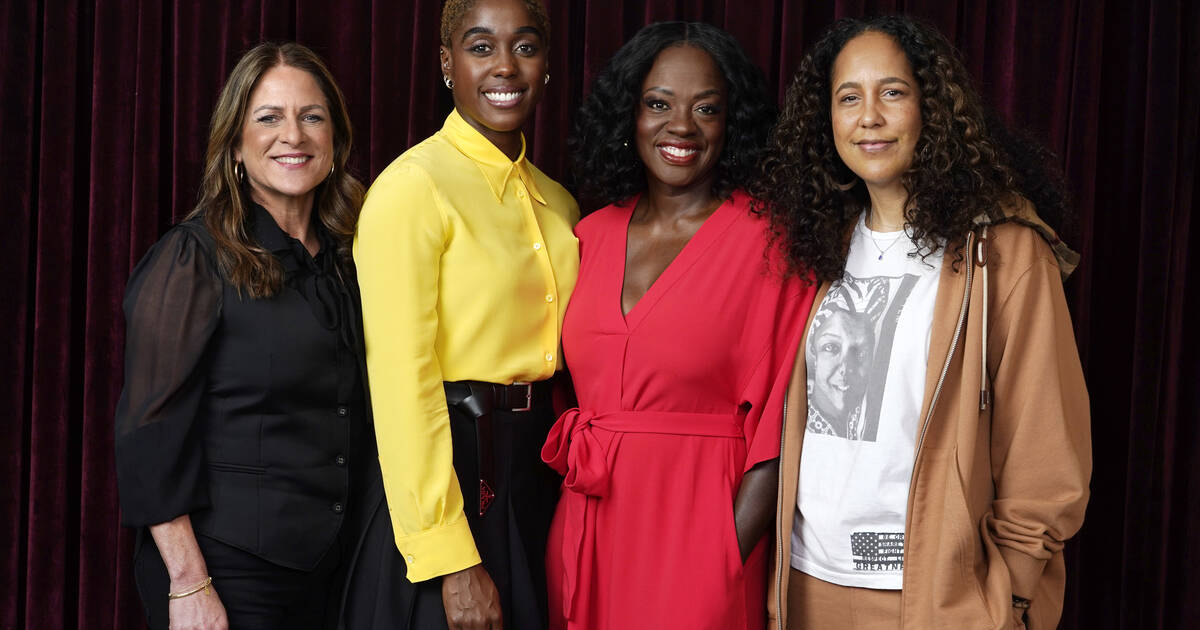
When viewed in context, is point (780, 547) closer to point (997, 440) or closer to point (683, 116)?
point (997, 440)

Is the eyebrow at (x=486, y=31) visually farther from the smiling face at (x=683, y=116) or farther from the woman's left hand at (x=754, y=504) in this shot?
the woman's left hand at (x=754, y=504)

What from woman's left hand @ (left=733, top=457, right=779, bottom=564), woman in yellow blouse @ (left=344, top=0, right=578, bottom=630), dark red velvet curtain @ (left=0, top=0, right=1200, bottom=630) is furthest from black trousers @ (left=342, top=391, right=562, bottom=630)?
dark red velvet curtain @ (left=0, top=0, right=1200, bottom=630)

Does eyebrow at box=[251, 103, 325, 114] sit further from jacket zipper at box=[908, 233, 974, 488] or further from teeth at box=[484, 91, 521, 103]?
jacket zipper at box=[908, 233, 974, 488]

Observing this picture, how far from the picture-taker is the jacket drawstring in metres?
1.69

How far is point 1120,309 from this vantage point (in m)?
2.58

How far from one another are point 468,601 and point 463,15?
1.22 meters

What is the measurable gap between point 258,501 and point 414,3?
4.97 feet

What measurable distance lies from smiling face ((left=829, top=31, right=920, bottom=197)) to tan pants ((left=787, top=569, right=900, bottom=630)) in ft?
2.51

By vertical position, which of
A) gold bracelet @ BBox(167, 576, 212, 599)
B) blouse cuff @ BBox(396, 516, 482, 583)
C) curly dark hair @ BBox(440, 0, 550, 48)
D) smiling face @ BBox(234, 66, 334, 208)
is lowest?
gold bracelet @ BBox(167, 576, 212, 599)

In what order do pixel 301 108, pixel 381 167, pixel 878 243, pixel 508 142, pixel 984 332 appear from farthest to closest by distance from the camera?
pixel 381 167 → pixel 508 142 → pixel 301 108 → pixel 878 243 → pixel 984 332

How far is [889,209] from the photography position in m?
1.90

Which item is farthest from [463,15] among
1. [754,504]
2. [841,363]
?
[754,504]

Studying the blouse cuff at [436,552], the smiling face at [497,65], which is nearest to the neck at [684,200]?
the smiling face at [497,65]

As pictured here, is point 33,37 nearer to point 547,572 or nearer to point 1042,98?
point 547,572
